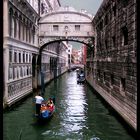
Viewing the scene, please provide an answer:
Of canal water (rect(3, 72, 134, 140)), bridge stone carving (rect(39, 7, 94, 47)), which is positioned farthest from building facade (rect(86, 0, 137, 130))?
bridge stone carving (rect(39, 7, 94, 47))

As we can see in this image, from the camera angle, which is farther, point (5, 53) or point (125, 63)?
point (5, 53)

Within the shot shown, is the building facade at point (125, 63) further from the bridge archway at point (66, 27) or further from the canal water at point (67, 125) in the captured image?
the bridge archway at point (66, 27)

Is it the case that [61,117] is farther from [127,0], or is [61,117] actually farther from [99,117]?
[127,0]

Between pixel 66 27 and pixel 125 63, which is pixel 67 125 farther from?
pixel 66 27

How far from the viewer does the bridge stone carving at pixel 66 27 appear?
2452 centimetres

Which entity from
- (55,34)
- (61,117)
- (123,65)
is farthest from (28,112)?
(55,34)

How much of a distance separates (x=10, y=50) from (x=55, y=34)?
11049 mm

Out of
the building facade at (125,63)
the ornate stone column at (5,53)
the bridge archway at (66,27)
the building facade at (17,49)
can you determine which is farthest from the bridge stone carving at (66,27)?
the ornate stone column at (5,53)

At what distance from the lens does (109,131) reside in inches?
381

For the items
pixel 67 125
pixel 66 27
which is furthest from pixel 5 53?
pixel 66 27

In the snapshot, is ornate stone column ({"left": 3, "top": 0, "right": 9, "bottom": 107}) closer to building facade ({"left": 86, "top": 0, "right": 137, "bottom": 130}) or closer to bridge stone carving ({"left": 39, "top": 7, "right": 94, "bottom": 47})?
building facade ({"left": 86, "top": 0, "right": 137, "bottom": 130})

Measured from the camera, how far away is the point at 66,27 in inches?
974

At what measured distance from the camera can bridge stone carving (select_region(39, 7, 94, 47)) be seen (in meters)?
24.5

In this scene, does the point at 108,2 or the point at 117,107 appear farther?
the point at 108,2
